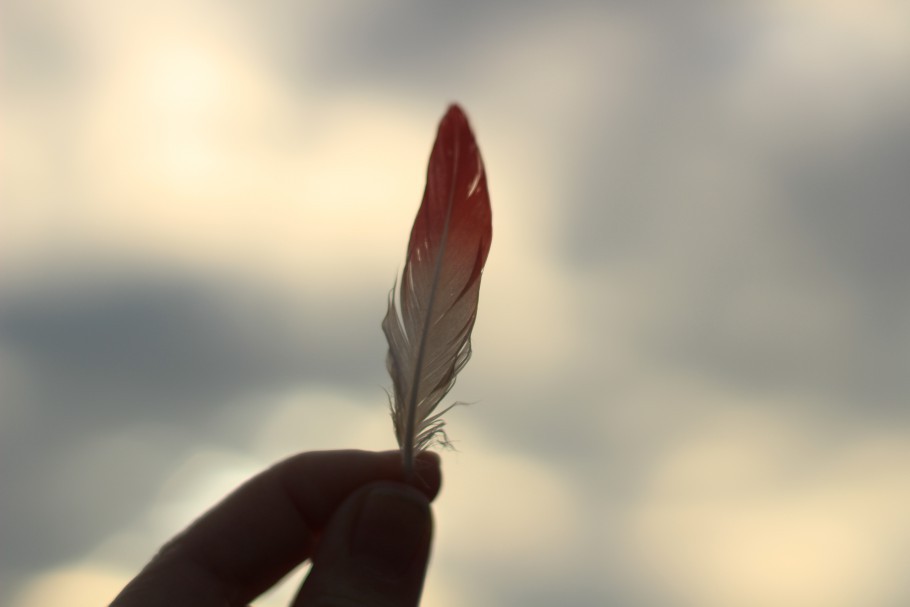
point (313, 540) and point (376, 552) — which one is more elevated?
point (376, 552)

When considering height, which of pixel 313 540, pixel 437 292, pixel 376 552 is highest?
pixel 437 292

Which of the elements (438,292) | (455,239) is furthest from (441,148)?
(438,292)

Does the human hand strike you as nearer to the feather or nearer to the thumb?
the thumb

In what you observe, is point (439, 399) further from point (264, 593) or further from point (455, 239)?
point (264, 593)

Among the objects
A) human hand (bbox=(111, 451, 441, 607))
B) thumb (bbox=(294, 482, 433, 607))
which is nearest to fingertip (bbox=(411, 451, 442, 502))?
human hand (bbox=(111, 451, 441, 607))

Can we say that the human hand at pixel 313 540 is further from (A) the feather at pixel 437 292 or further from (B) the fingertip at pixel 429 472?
(A) the feather at pixel 437 292

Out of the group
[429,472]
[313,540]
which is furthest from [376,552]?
[313,540]

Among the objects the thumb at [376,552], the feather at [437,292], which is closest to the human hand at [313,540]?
the thumb at [376,552]

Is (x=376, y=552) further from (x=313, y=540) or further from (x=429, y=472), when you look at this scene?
(x=313, y=540)
